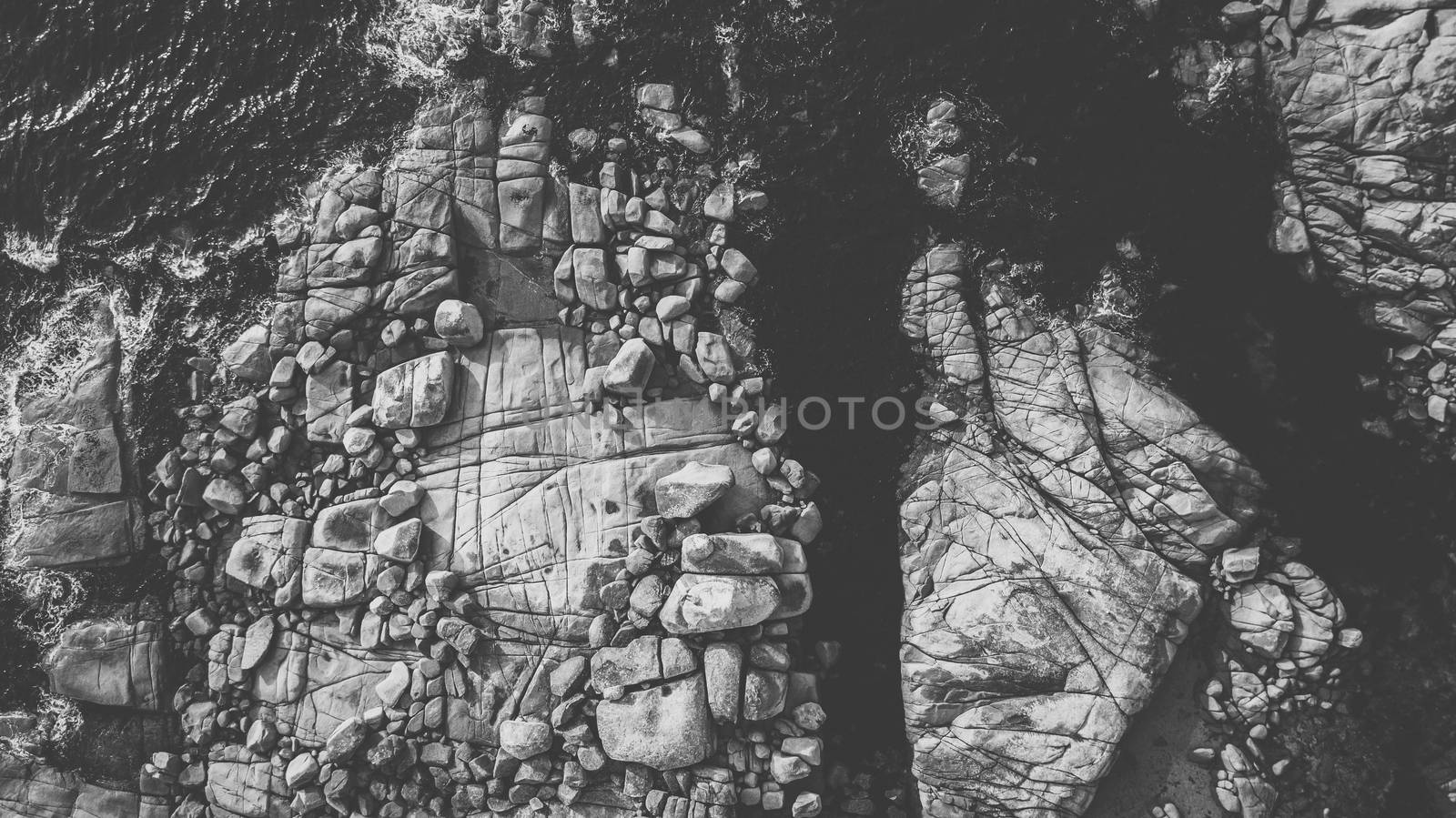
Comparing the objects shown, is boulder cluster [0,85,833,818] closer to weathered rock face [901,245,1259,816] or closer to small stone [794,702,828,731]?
small stone [794,702,828,731]

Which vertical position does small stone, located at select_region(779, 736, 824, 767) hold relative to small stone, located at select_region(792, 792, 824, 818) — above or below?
above

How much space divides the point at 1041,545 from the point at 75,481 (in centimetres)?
1129

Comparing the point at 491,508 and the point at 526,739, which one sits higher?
the point at 491,508

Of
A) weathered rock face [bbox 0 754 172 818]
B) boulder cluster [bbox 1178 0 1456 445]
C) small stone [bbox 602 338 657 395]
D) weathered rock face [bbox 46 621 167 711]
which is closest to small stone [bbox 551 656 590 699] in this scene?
small stone [bbox 602 338 657 395]

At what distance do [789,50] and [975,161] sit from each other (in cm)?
261

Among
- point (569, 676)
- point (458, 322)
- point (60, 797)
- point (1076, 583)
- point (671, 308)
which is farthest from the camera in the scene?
point (60, 797)

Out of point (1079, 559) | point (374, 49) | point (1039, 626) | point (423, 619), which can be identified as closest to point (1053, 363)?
point (1079, 559)

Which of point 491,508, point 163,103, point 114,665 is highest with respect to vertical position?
point 163,103

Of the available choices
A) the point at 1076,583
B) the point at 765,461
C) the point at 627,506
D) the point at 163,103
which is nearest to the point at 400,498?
the point at 627,506

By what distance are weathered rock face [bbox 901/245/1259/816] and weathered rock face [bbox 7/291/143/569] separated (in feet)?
30.6

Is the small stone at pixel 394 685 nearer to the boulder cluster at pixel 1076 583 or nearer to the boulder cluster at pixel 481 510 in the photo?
the boulder cluster at pixel 481 510

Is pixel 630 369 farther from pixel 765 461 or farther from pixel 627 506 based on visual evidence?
pixel 765 461

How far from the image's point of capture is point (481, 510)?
913 cm

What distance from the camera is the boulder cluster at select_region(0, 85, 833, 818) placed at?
879cm
